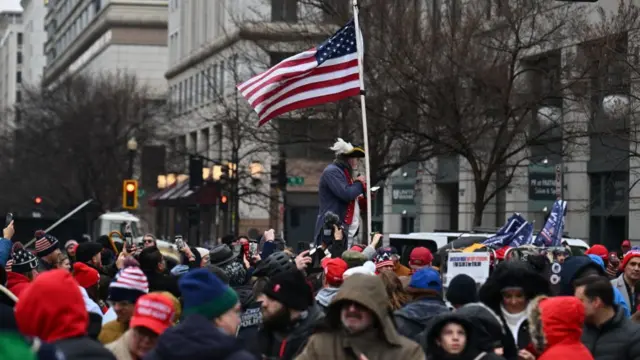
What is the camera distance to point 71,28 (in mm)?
131750

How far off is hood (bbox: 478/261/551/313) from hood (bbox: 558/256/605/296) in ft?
6.53

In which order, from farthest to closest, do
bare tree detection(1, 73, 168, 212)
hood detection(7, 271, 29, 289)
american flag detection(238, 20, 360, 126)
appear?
bare tree detection(1, 73, 168, 212), american flag detection(238, 20, 360, 126), hood detection(7, 271, 29, 289)

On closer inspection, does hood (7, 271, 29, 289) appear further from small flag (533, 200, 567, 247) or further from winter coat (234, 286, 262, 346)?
small flag (533, 200, 567, 247)

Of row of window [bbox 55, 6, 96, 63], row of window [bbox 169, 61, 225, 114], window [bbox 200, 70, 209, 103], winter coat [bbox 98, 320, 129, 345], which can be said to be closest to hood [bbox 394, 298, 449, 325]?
winter coat [bbox 98, 320, 129, 345]

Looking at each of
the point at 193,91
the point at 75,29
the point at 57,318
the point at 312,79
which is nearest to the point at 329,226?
the point at 312,79

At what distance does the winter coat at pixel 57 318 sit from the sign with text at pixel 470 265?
447 centimetres

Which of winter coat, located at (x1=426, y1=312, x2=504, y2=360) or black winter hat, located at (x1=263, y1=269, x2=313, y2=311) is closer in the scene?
winter coat, located at (x1=426, y1=312, x2=504, y2=360)

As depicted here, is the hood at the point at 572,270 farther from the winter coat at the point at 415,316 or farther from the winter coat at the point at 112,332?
the winter coat at the point at 112,332

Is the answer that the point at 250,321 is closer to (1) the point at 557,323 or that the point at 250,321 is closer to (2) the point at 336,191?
(1) the point at 557,323

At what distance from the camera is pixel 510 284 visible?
9273 mm

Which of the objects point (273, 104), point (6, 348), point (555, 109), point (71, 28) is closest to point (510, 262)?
point (6, 348)

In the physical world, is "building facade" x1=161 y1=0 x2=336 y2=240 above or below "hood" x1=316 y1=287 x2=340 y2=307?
above

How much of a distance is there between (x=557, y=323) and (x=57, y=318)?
9.30ft

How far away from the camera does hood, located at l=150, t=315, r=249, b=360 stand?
6.34 metres
